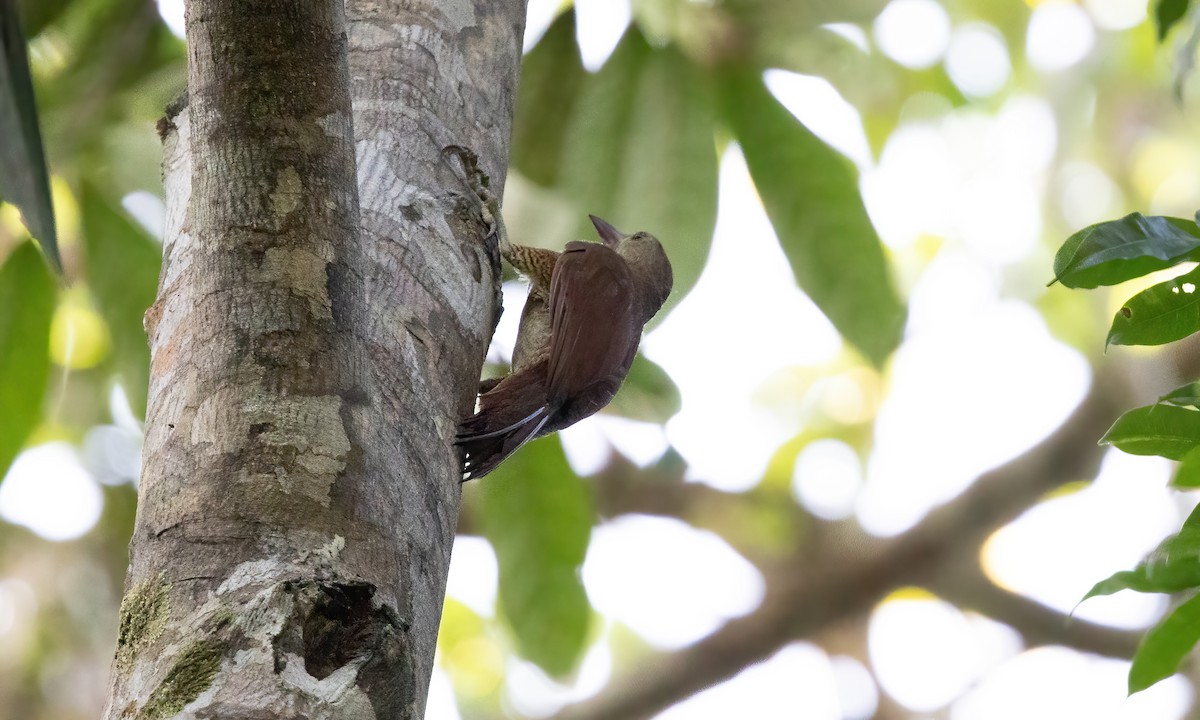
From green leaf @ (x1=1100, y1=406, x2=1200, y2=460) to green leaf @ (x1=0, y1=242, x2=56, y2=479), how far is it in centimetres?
219

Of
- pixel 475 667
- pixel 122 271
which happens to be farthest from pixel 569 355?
pixel 475 667

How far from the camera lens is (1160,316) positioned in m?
1.36

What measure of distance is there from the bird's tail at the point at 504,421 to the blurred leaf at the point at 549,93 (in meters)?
1.20

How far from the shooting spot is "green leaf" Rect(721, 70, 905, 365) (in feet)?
8.63

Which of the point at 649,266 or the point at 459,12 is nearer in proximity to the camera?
the point at 459,12

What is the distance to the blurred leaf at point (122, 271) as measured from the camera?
2.61 meters

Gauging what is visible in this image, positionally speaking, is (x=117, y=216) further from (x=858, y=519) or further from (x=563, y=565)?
(x=858, y=519)

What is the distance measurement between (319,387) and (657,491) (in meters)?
4.38

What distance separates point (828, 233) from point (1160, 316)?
4.40 feet

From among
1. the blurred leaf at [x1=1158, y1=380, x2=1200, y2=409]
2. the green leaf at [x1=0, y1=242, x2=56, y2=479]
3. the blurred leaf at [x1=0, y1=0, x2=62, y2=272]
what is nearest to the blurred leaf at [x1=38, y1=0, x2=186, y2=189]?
the green leaf at [x1=0, y1=242, x2=56, y2=479]

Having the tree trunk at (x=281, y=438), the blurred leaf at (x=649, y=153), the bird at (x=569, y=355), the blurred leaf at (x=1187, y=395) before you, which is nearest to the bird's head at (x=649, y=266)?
the bird at (x=569, y=355)

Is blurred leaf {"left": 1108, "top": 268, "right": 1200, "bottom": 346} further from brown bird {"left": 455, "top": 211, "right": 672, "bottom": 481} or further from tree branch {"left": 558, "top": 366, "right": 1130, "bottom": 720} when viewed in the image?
tree branch {"left": 558, "top": 366, "right": 1130, "bottom": 720}

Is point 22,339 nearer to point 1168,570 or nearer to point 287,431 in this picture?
point 287,431

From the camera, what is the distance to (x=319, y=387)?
1.12 m
